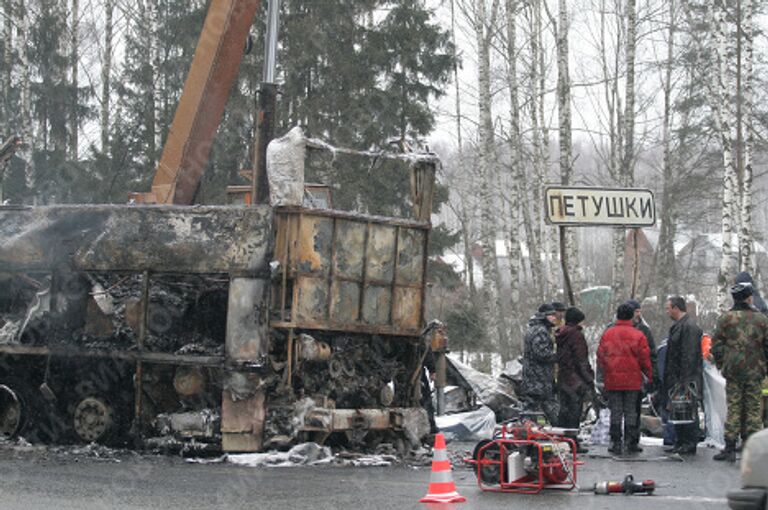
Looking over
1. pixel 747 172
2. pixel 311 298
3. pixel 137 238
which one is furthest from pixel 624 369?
pixel 747 172

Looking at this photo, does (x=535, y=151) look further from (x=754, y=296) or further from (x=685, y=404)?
(x=685, y=404)

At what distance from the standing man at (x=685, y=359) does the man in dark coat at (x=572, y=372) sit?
101 centimetres

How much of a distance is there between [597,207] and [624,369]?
6.91 ft

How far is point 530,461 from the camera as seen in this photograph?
10.0 meters

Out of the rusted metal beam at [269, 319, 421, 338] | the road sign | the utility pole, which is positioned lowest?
the rusted metal beam at [269, 319, 421, 338]

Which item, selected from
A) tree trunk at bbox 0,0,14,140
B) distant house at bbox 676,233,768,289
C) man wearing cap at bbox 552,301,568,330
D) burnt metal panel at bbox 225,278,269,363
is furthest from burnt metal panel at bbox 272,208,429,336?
distant house at bbox 676,233,768,289

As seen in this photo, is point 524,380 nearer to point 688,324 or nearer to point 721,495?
point 688,324

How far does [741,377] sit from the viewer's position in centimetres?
1238

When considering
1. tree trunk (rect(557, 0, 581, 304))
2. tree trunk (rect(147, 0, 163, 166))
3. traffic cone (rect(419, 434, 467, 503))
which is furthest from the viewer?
tree trunk (rect(147, 0, 163, 166))

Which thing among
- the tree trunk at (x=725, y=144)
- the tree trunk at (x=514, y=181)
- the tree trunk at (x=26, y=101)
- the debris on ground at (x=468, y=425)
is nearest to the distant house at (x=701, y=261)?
the tree trunk at (x=514, y=181)

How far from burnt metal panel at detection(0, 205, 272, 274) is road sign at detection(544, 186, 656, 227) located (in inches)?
146

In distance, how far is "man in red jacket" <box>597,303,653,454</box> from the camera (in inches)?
516

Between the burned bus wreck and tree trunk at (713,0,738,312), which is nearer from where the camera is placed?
the burned bus wreck

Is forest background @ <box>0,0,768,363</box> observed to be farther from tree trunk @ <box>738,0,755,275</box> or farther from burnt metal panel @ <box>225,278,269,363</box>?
burnt metal panel @ <box>225,278,269,363</box>
